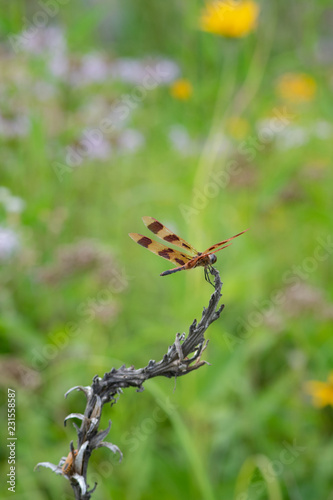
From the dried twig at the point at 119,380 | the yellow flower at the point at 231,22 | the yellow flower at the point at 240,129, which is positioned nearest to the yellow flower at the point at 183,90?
the yellow flower at the point at 231,22

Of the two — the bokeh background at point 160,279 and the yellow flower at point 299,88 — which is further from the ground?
the yellow flower at point 299,88

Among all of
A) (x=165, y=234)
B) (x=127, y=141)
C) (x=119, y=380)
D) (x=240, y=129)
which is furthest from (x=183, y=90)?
(x=119, y=380)

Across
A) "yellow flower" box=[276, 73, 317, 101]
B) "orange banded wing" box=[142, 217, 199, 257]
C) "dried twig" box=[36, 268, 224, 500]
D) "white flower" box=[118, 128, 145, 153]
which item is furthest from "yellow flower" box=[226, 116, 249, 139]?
"dried twig" box=[36, 268, 224, 500]

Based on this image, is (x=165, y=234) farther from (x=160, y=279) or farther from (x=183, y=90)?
(x=183, y=90)

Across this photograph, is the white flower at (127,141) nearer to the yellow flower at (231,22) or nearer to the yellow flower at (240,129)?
the yellow flower at (240,129)

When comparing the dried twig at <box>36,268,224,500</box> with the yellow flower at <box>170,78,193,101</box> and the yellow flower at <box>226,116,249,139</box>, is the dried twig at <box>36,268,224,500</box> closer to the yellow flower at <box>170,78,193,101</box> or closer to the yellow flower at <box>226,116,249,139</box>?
the yellow flower at <box>170,78,193,101</box>

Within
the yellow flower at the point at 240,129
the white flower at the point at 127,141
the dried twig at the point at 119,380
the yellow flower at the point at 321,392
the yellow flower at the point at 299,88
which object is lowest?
the dried twig at the point at 119,380

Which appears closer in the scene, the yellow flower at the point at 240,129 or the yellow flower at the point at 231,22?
the yellow flower at the point at 231,22

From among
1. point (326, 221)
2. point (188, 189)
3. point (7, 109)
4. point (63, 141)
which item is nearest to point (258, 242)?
point (326, 221)
